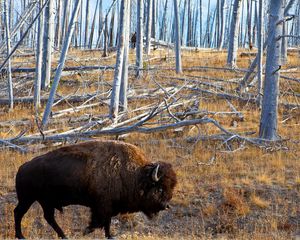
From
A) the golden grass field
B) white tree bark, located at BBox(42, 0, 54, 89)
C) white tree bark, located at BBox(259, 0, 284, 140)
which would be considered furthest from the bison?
white tree bark, located at BBox(42, 0, 54, 89)

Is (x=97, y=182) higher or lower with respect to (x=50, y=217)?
higher

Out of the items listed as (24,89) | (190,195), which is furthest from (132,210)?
(24,89)

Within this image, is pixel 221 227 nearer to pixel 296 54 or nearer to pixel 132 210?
pixel 132 210

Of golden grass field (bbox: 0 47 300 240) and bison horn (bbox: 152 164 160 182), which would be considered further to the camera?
golden grass field (bbox: 0 47 300 240)

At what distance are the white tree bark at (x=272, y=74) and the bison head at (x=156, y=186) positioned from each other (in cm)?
577

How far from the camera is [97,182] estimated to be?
21.2 feet

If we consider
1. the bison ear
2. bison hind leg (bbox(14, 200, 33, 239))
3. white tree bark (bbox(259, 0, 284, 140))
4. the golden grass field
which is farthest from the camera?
white tree bark (bbox(259, 0, 284, 140))

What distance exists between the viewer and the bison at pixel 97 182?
6.44 meters

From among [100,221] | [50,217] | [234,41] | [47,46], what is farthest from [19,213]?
[234,41]

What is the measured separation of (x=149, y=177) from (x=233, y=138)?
5593 mm

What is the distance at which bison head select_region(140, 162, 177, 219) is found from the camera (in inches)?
255

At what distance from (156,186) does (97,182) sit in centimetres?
76

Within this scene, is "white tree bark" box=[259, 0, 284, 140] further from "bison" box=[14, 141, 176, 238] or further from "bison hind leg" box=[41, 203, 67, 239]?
"bison hind leg" box=[41, 203, 67, 239]

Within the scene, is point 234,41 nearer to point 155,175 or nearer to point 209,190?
point 209,190
